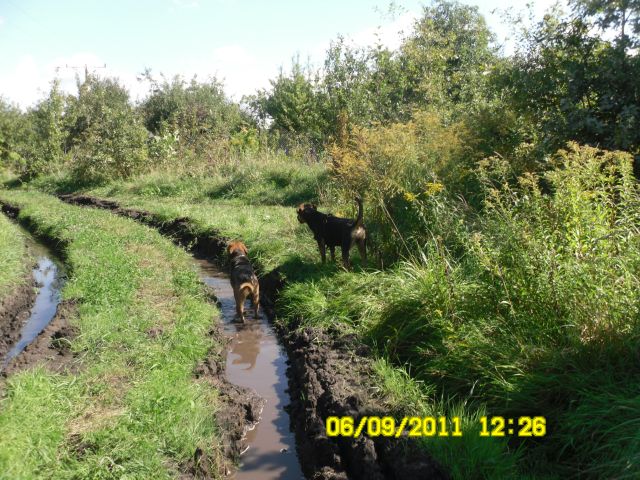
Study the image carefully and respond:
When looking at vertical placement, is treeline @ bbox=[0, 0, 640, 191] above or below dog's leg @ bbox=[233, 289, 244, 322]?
above

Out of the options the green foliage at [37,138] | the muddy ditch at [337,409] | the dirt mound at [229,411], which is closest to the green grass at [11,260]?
the dirt mound at [229,411]

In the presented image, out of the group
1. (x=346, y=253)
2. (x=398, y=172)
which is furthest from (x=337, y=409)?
(x=398, y=172)

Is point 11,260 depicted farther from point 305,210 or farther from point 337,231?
point 337,231

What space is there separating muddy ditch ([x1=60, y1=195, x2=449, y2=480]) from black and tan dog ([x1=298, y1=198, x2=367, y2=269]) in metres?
1.68

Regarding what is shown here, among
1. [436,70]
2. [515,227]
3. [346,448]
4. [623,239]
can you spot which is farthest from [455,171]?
[436,70]

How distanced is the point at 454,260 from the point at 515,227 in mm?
1374

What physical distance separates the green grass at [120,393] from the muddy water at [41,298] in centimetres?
72

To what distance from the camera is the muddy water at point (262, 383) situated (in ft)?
15.4

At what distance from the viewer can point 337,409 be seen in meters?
4.54

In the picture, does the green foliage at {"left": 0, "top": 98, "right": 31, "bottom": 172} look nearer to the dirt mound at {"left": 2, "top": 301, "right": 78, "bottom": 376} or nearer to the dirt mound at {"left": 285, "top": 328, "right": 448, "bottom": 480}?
the dirt mound at {"left": 2, "top": 301, "right": 78, "bottom": 376}

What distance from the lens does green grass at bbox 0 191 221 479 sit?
4.07 metres

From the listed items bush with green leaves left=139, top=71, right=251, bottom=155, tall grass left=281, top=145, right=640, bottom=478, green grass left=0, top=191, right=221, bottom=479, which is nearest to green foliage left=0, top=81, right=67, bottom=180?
bush with green leaves left=139, top=71, right=251, bottom=155

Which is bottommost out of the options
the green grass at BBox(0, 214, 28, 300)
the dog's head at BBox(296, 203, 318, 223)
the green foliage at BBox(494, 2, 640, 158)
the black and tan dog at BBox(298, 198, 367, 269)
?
the green grass at BBox(0, 214, 28, 300)
